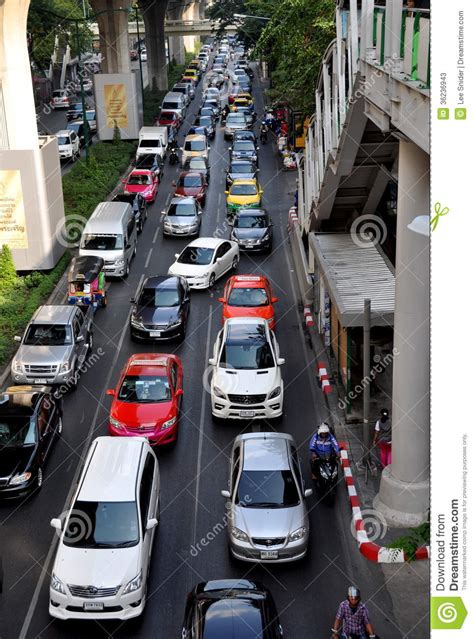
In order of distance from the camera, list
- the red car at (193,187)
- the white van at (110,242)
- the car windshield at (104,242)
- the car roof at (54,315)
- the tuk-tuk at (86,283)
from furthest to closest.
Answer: the red car at (193,187) < the car windshield at (104,242) < the white van at (110,242) < the tuk-tuk at (86,283) < the car roof at (54,315)

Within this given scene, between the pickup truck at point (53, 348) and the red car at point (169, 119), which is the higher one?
the red car at point (169, 119)

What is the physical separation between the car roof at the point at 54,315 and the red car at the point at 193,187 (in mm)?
17209

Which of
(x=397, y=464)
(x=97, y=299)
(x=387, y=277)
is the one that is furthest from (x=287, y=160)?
(x=397, y=464)

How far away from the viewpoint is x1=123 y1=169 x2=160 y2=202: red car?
4069 cm

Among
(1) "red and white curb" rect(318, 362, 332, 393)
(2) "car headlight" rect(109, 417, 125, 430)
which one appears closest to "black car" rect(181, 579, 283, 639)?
(2) "car headlight" rect(109, 417, 125, 430)

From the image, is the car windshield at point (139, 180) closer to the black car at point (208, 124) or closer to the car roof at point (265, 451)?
the black car at point (208, 124)

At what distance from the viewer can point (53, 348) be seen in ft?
73.2

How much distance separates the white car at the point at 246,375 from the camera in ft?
64.8

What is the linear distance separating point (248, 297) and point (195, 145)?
82.9 feet

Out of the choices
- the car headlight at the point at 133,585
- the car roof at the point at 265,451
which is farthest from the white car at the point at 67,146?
the car headlight at the point at 133,585

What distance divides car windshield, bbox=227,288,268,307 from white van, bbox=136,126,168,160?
23671mm

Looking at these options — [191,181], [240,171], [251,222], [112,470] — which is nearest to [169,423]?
[112,470]

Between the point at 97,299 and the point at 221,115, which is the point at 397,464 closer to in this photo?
the point at 97,299
